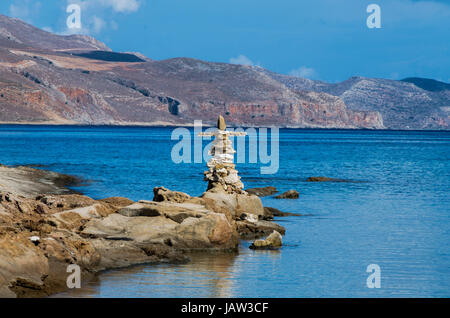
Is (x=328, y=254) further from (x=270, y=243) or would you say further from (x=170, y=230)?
(x=170, y=230)

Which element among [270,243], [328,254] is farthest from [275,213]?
[328,254]

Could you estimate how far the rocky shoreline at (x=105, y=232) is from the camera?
1741 centimetres

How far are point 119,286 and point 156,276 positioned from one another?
4.87 ft

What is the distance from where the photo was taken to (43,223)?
21.7 m

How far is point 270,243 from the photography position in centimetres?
2494

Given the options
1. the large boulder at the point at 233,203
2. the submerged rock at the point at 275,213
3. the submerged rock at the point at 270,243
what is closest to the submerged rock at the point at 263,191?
the submerged rock at the point at 275,213

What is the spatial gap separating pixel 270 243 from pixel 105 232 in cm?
559

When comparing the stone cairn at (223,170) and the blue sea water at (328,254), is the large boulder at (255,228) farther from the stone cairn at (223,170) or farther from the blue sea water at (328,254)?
the stone cairn at (223,170)

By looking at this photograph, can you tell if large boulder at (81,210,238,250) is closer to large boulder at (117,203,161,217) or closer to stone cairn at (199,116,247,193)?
large boulder at (117,203,161,217)

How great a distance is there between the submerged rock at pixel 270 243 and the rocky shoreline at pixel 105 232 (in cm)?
65

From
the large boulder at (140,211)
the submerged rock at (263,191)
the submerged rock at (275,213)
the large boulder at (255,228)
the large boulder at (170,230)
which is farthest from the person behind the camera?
the submerged rock at (263,191)

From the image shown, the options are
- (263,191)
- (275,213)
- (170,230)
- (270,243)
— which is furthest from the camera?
(263,191)

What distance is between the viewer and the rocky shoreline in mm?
17406
